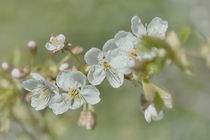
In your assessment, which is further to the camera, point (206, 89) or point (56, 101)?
point (206, 89)

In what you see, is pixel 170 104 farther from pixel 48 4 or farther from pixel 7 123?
pixel 48 4

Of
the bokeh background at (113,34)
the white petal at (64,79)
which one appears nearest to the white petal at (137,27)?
the white petal at (64,79)

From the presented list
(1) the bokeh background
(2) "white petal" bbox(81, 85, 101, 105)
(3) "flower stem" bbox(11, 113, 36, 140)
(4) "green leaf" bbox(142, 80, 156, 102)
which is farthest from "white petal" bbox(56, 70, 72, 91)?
(1) the bokeh background

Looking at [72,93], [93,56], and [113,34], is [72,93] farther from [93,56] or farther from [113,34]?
[113,34]

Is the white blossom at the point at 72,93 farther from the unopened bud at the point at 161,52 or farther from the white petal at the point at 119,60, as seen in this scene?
the unopened bud at the point at 161,52

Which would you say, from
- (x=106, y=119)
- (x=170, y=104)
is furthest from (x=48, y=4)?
(x=170, y=104)

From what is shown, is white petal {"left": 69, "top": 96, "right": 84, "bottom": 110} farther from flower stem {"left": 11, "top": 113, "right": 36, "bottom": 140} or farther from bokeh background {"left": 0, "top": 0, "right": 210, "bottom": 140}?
bokeh background {"left": 0, "top": 0, "right": 210, "bottom": 140}
